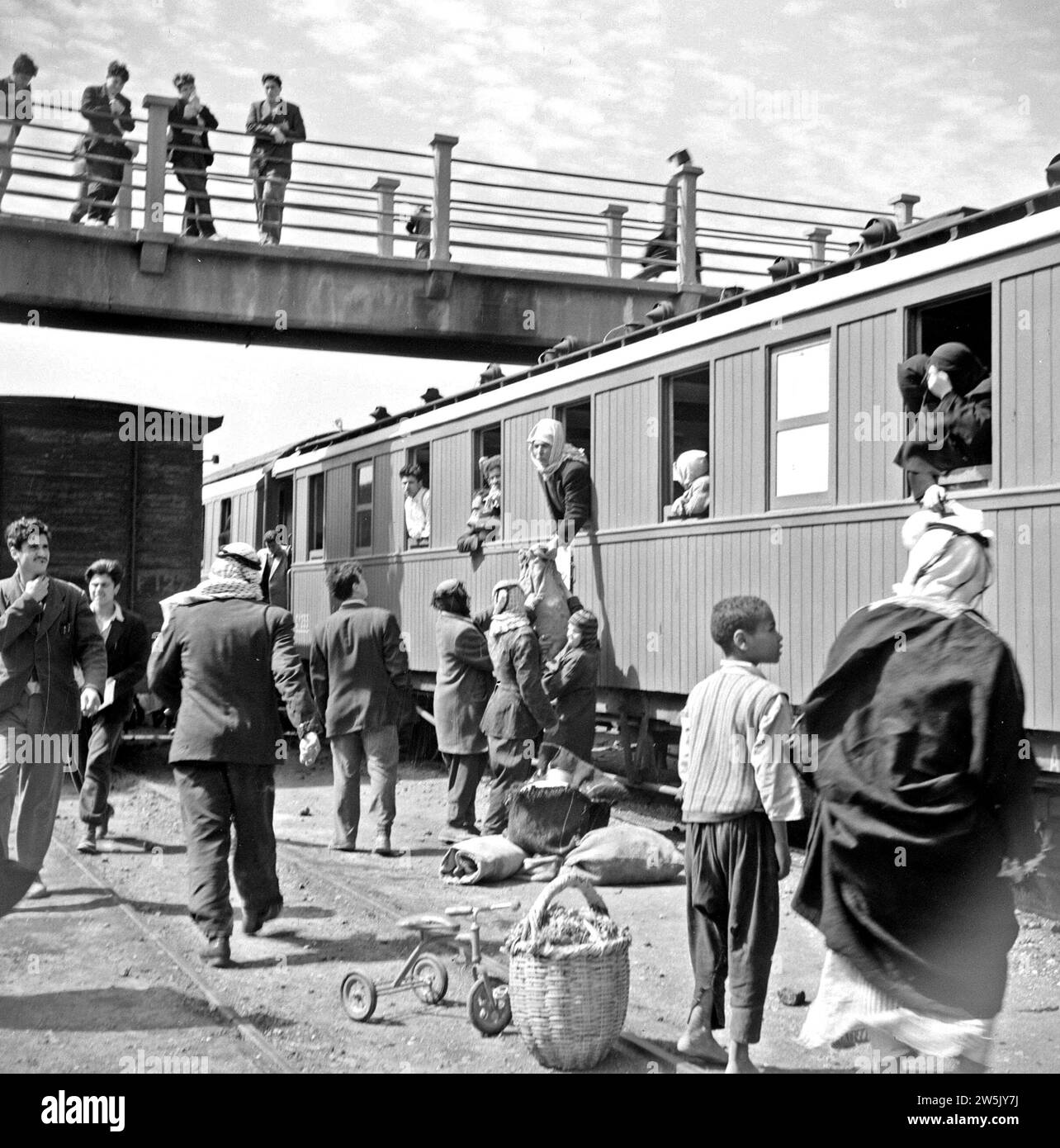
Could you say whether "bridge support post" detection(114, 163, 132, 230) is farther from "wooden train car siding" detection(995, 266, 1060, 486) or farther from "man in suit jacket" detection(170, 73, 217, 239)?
"wooden train car siding" detection(995, 266, 1060, 486)

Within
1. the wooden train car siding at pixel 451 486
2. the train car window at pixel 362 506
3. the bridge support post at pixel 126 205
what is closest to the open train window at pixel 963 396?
the wooden train car siding at pixel 451 486

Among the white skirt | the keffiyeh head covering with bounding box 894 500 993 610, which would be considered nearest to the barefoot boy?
the white skirt

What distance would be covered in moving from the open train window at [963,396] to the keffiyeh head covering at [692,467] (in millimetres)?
2129

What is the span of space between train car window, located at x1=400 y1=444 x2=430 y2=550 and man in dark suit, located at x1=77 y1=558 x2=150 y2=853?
15.7ft

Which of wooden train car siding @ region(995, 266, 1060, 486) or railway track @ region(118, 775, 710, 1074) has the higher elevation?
wooden train car siding @ region(995, 266, 1060, 486)

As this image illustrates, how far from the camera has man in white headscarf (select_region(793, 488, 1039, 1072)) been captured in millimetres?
3656

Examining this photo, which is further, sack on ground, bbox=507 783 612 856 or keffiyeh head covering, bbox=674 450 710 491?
keffiyeh head covering, bbox=674 450 710 491

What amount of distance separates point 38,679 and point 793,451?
4546mm

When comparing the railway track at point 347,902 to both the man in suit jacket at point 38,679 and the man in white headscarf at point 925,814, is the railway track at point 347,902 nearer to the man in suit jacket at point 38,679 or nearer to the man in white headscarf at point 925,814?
the man in suit jacket at point 38,679

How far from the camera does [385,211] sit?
1596cm

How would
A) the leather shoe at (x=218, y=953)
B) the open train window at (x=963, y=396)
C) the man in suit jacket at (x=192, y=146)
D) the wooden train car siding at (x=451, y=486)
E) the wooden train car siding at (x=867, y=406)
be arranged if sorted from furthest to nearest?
the man in suit jacket at (x=192, y=146) < the wooden train car siding at (x=451, y=486) < the wooden train car siding at (x=867, y=406) < the open train window at (x=963, y=396) < the leather shoe at (x=218, y=953)

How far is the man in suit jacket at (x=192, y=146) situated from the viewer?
49.8 feet
